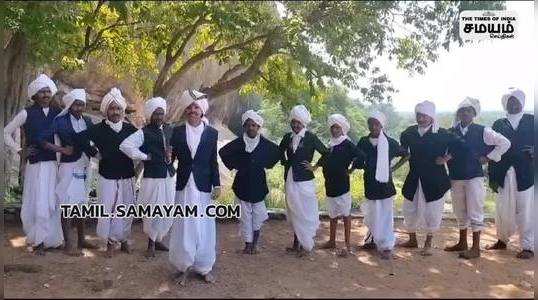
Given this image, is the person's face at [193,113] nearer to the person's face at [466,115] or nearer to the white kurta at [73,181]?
the white kurta at [73,181]

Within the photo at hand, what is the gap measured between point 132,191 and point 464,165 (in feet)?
13.0

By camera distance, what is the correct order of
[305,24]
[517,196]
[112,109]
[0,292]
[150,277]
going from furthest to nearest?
[305,24], [517,196], [112,109], [150,277], [0,292]

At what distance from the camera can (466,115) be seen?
6402 millimetres

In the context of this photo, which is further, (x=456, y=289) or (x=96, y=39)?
(x=96, y=39)

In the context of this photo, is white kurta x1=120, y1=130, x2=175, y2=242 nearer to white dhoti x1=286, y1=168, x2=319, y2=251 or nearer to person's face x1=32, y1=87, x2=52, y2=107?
person's face x1=32, y1=87, x2=52, y2=107

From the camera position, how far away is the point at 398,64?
341 inches

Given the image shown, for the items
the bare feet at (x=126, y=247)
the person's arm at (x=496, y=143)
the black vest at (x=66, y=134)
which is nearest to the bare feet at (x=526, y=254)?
the person's arm at (x=496, y=143)

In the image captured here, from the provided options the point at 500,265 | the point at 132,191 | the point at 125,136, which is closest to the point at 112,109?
the point at 125,136

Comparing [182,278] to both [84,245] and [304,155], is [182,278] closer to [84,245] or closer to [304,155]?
[84,245]

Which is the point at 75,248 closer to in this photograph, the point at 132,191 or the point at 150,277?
the point at 132,191

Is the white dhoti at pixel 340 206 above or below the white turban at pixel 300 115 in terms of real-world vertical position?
below

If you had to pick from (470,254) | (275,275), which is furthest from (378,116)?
(275,275)

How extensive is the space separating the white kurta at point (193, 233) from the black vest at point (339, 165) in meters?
1.83

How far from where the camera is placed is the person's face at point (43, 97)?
598cm
